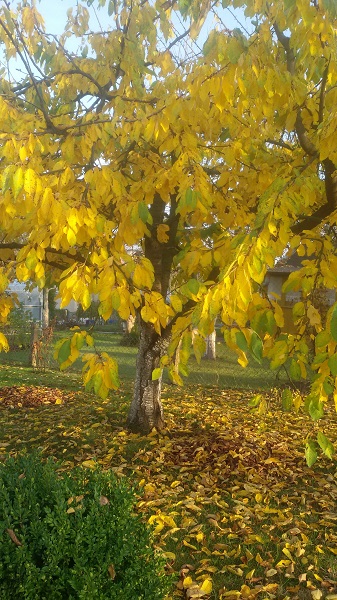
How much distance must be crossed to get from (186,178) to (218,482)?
301cm

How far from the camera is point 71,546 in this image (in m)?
2.12

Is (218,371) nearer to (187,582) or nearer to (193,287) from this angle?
(187,582)

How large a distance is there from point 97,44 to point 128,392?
5706 mm

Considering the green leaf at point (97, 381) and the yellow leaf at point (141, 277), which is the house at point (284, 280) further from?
the green leaf at point (97, 381)

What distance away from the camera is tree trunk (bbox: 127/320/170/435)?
19.9 feet

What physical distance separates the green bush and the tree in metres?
0.61

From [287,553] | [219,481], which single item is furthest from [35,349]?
[287,553]

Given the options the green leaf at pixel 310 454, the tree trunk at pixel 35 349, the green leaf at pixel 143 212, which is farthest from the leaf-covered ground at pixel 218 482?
the tree trunk at pixel 35 349

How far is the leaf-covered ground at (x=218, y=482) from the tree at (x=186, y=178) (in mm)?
988

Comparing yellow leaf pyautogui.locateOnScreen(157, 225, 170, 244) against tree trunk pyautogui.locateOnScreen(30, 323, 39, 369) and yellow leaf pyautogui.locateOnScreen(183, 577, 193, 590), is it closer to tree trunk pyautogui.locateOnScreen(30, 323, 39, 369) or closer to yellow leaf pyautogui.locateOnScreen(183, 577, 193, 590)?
yellow leaf pyautogui.locateOnScreen(183, 577, 193, 590)

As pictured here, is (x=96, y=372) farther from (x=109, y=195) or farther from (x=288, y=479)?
(x=288, y=479)

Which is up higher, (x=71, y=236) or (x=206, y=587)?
(x=71, y=236)

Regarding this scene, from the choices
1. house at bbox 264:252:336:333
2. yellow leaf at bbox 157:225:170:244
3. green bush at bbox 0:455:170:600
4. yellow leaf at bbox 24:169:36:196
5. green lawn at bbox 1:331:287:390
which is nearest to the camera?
green bush at bbox 0:455:170:600

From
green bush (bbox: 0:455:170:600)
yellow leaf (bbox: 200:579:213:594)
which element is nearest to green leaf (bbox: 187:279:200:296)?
green bush (bbox: 0:455:170:600)
